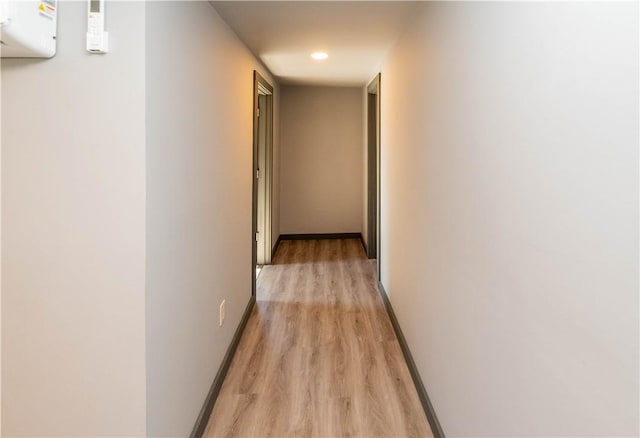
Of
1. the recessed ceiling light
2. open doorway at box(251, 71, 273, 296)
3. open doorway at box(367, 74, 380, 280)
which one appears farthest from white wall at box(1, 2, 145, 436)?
open doorway at box(367, 74, 380, 280)

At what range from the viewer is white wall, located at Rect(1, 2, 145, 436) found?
117 centimetres

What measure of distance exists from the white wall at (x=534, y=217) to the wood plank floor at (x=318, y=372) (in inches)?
15.8

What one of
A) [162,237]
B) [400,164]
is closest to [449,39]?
[400,164]

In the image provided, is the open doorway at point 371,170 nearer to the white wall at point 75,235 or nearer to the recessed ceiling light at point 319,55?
the recessed ceiling light at point 319,55

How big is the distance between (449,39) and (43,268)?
1.74 metres

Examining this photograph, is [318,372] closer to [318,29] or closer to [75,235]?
[75,235]

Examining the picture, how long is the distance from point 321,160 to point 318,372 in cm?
371

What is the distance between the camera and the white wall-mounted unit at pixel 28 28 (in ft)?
3.26

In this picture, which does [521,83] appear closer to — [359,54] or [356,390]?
[356,390]

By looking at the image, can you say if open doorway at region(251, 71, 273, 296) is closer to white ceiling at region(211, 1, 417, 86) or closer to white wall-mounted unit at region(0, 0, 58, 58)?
white ceiling at region(211, 1, 417, 86)

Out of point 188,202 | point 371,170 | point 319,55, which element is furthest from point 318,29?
point 371,170

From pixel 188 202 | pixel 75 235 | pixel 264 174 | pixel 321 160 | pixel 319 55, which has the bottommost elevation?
pixel 75 235

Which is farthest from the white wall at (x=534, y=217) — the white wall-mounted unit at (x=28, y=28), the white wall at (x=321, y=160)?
the white wall at (x=321, y=160)

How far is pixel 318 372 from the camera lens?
7.38 feet
